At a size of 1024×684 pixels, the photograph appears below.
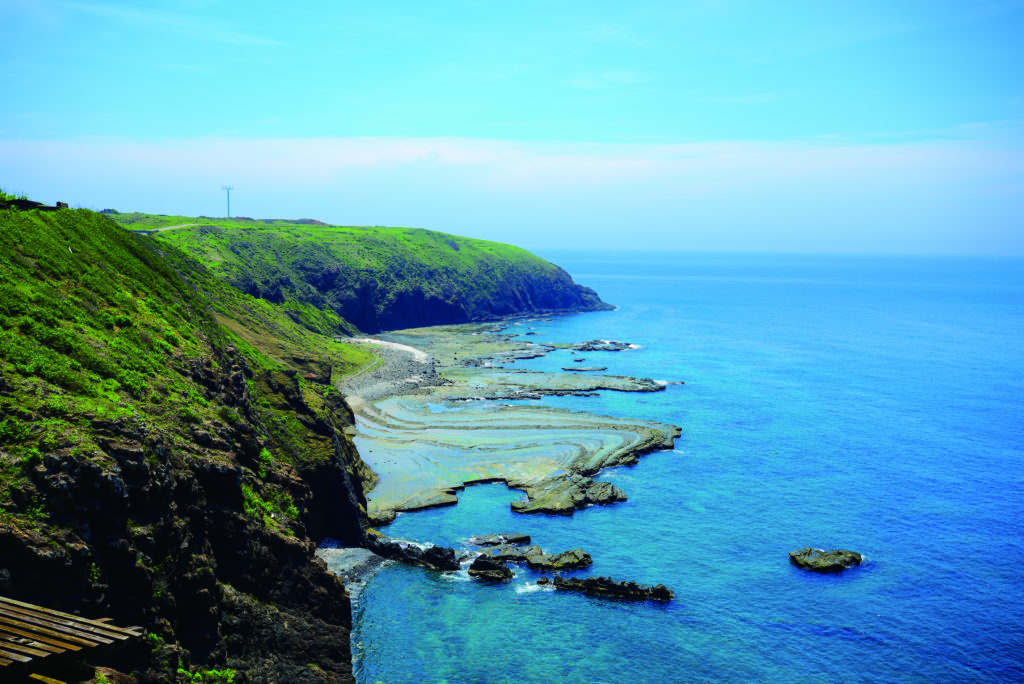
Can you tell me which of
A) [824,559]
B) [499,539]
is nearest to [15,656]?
[499,539]

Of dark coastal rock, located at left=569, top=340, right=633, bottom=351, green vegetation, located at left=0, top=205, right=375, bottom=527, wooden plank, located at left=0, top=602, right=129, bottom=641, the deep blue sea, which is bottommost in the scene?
the deep blue sea

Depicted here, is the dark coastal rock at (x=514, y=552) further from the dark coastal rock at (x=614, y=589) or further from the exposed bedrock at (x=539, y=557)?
the dark coastal rock at (x=614, y=589)

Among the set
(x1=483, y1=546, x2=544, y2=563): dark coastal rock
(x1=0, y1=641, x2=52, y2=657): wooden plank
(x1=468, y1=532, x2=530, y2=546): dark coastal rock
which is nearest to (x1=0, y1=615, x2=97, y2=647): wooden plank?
(x1=0, y1=641, x2=52, y2=657): wooden plank

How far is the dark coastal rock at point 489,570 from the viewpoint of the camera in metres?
55.0

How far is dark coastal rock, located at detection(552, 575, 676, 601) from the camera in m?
52.9

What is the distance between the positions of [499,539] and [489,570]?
6.40m

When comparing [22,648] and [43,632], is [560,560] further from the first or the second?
[22,648]

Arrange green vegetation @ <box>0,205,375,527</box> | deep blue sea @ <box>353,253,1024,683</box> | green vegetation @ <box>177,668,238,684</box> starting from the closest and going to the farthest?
1. green vegetation @ <box>177,668,238,684</box>
2. green vegetation @ <box>0,205,375,527</box>
3. deep blue sea @ <box>353,253,1024,683</box>

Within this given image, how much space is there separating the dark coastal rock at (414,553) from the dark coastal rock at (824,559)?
31.0 meters

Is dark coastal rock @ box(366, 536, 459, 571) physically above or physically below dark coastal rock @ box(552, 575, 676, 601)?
above

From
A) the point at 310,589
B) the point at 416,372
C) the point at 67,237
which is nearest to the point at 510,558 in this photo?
Result: the point at 310,589

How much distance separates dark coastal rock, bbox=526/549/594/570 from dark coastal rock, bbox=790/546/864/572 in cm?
1890

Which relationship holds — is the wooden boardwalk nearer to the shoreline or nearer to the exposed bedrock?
the exposed bedrock

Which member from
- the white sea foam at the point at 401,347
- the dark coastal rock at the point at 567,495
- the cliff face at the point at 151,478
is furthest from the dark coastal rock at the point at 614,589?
the white sea foam at the point at 401,347
